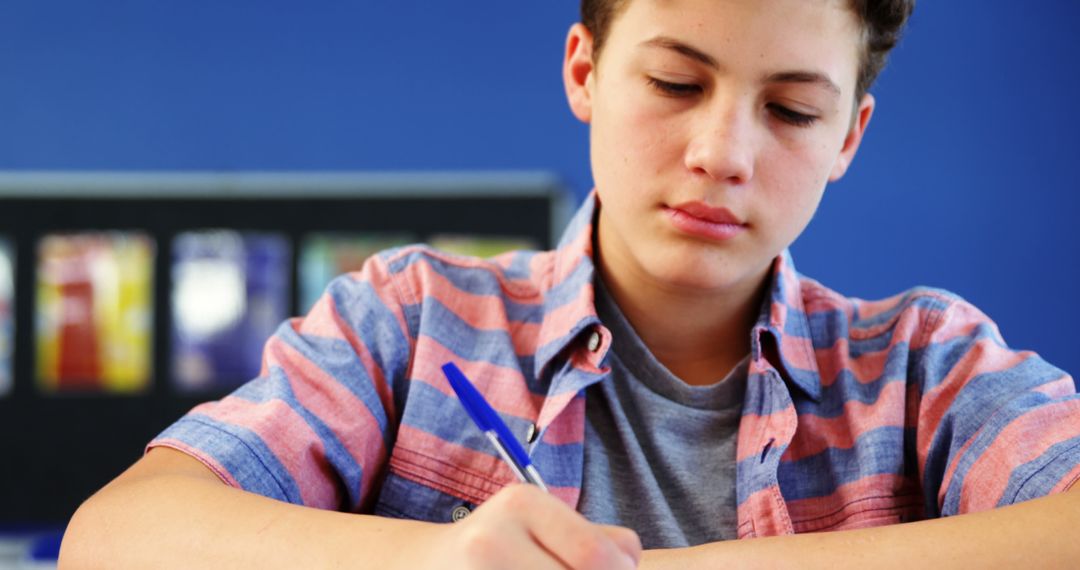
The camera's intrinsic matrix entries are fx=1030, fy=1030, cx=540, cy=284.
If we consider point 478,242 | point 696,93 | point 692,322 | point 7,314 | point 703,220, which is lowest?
point 7,314

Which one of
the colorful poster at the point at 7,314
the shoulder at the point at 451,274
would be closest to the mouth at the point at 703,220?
the shoulder at the point at 451,274

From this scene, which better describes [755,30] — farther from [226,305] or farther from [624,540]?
[226,305]

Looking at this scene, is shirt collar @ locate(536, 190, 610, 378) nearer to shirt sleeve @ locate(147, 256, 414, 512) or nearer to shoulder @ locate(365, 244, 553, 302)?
shoulder @ locate(365, 244, 553, 302)

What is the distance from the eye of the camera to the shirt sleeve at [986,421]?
2.72 feet

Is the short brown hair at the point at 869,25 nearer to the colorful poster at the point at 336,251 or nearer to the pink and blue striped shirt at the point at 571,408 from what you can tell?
the pink and blue striped shirt at the point at 571,408

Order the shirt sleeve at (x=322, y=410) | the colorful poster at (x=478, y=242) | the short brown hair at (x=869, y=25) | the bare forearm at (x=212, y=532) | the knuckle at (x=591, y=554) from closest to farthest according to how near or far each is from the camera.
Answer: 1. the knuckle at (x=591, y=554)
2. the bare forearm at (x=212, y=532)
3. the shirt sleeve at (x=322, y=410)
4. the short brown hair at (x=869, y=25)
5. the colorful poster at (x=478, y=242)

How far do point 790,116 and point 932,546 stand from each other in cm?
37

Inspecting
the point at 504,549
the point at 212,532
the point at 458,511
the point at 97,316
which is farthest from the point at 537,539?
the point at 97,316

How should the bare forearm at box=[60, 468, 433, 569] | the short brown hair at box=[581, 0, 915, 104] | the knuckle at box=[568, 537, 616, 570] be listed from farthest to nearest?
the short brown hair at box=[581, 0, 915, 104], the bare forearm at box=[60, 468, 433, 569], the knuckle at box=[568, 537, 616, 570]

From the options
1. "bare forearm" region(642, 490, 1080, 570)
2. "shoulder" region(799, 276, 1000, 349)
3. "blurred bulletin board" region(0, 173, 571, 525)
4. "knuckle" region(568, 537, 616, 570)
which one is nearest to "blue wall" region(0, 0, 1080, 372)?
"blurred bulletin board" region(0, 173, 571, 525)

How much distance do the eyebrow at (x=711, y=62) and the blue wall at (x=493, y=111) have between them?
200 cm

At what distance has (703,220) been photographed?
85 cm

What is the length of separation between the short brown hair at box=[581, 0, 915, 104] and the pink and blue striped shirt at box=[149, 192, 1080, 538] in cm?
20

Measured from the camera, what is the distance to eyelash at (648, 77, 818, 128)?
0.86 m
